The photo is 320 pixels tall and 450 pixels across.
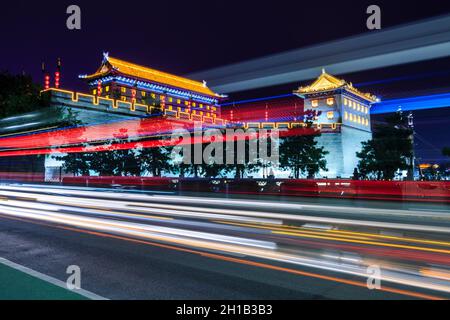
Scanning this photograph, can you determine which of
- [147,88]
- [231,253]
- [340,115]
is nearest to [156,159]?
[231,253]

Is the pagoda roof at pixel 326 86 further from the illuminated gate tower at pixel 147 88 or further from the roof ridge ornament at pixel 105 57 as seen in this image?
the roof ridge ornament at pixel 105 57

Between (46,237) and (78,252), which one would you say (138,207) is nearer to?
(46,237)

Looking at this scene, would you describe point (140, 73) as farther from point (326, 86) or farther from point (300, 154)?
point (300, 154)

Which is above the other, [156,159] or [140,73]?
[140,73]

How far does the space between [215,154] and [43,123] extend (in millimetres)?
16790

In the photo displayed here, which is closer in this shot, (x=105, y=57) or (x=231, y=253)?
(x=231, y=253)

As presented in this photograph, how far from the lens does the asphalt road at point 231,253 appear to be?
4.81 meters

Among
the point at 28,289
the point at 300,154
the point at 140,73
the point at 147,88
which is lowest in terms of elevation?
the point at 28,289

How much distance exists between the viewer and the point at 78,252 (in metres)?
7.03

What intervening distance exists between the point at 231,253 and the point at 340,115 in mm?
58576

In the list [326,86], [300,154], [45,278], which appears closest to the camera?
[45,278]

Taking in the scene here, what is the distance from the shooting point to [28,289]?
469 centimetres

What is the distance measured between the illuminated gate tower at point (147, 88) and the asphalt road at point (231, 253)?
53.2m
